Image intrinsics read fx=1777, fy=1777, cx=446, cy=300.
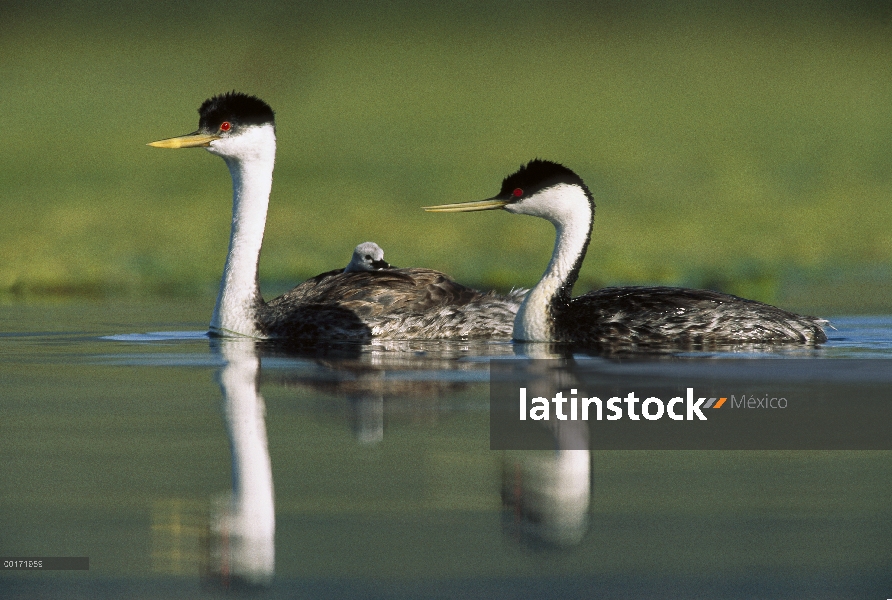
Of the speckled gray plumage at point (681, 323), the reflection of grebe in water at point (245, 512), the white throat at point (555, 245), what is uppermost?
the white throat at point (555, 245)

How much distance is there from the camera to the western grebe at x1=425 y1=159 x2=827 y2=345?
533 inches

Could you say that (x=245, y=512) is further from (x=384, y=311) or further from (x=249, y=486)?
(x=384, y=311)

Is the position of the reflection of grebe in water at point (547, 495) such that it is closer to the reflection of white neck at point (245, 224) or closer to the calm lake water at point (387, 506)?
the calm lake water at point (387, 506)

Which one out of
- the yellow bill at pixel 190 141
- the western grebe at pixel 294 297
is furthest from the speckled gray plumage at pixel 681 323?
the yellow bill at pixel 190 141

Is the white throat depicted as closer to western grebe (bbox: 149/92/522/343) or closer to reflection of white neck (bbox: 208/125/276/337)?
western grebe (bbox: 149/92/522/343)

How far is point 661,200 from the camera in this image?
30328 millimetres

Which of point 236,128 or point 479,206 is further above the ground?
point 236,128

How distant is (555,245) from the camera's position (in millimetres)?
13828

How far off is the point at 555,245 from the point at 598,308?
1.97 ft

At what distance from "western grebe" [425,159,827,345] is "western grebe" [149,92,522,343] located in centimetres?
96

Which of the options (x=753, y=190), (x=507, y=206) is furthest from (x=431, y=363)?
(x=753, y=190)

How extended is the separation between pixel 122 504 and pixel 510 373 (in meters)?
4.58

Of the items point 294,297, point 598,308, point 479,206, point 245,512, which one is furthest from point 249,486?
point 294,297

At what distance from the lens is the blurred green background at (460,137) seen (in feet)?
74.9
